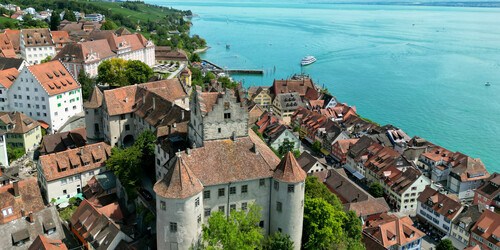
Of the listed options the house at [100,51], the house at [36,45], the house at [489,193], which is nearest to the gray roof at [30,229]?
the house at [100,51]

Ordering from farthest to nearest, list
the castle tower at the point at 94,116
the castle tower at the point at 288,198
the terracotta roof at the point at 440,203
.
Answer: the castle tower at the point at 94,116 → the terracotta roof at the point at 440,203 → the castle tower at the point at 288,198

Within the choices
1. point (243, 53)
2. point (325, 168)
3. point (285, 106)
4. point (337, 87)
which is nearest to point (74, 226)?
point (325, 168)

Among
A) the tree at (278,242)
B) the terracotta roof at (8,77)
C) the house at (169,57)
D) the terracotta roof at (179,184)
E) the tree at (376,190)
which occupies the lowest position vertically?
the tree at (376,190)

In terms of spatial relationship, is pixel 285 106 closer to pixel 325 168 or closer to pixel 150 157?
pixel 325 168

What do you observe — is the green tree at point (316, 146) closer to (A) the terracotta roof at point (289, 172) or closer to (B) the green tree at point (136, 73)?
(B) the green tree at point (136, 73)

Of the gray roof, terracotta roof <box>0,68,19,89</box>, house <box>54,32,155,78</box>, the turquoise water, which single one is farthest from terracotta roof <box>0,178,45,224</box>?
the turquoise water

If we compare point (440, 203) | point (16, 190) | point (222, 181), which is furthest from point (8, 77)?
point (440, 203)
